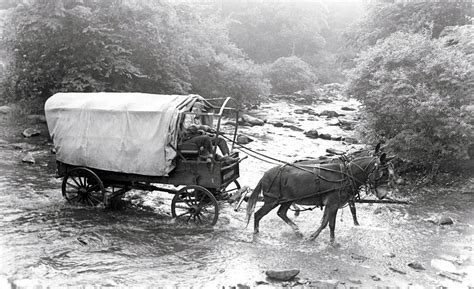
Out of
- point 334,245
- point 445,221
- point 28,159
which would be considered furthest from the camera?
point 28,159

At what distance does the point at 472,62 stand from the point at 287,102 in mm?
24500

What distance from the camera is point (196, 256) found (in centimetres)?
818

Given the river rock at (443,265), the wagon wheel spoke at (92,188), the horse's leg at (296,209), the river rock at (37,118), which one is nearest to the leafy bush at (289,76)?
the river rock at (37,118)

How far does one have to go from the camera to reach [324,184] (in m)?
8.95

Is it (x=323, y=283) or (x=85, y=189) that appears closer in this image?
(x=323, y=283)

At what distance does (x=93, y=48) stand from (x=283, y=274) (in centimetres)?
1546

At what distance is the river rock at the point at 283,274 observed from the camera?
7121mm

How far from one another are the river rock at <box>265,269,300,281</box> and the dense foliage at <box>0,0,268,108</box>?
45.9 ft

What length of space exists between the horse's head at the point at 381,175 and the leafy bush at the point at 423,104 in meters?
5.08

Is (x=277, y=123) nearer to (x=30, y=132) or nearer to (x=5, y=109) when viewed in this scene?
(x=30, y=132)

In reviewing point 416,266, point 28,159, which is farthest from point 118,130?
point 416,266

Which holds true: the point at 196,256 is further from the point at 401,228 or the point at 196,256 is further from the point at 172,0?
the point at 172,0

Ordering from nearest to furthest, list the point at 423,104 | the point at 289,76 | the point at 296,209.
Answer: the point at 296,209 < the point at 423,104 < the point at 289,76

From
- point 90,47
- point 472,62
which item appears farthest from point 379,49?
point 90,47
